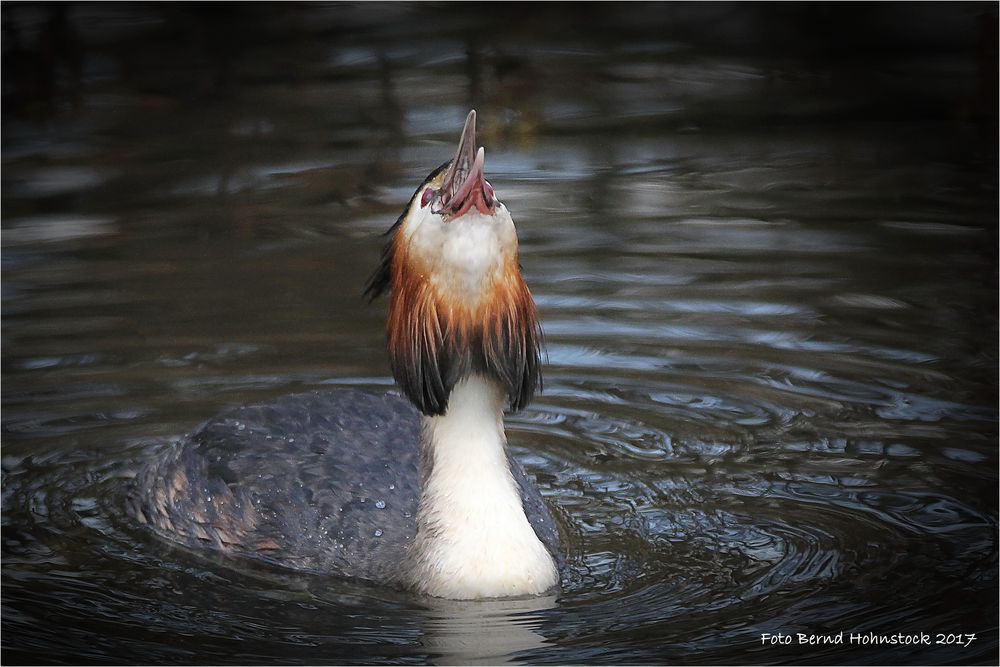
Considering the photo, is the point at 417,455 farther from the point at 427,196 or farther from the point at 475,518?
the point at 427,196

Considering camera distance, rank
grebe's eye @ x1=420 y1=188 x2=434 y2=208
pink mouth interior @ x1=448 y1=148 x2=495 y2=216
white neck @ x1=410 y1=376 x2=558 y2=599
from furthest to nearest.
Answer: white neck @ x1=410 y1=376 x2=558 y2=599 < grebe's eye @ x1=420 y1=188 x2=434 y2=208 < pink mouth interior @ x1=448 y1=148 x2=495 y2=216

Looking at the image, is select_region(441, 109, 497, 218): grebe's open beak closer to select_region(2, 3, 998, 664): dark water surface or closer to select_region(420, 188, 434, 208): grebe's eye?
select_region(420, 188, 434, 208): grebe's eye

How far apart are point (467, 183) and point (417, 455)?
168 cm

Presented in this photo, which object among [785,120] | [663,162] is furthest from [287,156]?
[785,120]

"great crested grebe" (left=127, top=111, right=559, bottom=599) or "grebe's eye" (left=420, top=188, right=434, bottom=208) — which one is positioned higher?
"grebe's eye" (left=420, top=188, right=434, bottom=208)

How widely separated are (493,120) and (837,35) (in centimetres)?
390

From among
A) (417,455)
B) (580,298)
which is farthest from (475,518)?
(580,298)

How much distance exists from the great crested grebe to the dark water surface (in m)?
0.15

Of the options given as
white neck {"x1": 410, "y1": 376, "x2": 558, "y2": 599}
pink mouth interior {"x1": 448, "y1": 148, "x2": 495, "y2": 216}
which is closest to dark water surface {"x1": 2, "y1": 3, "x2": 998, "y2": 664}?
white neck {"x1": 410, "y1": 376, "x2": 558, "y2": 599}

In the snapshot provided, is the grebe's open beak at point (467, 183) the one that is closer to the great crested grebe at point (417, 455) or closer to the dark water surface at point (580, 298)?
the great crested grebe at point (417, 455)

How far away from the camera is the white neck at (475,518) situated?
609cm

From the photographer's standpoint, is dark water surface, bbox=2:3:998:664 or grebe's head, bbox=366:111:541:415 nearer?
grebe's head, bbox=366:111:541:415

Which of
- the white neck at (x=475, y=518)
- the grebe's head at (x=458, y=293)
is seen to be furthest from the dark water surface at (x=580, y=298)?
the grebe's head at (x=458, y=293)

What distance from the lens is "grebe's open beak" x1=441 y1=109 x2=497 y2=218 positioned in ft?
18.1
